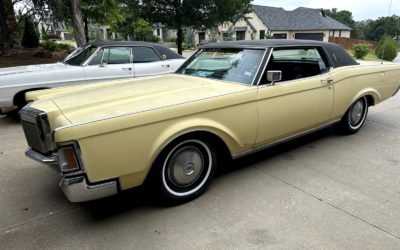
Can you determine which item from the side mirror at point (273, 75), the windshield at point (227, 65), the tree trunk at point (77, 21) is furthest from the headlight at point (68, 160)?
the tree trunk at point (77, 21)

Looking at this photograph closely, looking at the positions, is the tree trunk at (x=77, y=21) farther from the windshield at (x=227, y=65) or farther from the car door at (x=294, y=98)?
the car door at (x=294, y=98)

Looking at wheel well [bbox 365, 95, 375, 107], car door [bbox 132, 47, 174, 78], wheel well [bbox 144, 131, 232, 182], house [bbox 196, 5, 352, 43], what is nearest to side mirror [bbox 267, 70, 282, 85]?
wheel well [bbox 144, 131, 232, 182]

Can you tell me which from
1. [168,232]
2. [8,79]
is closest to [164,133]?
[168,232]

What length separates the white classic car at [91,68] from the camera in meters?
5.39

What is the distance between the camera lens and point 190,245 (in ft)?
7.37

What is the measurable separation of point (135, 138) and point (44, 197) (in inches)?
56.8

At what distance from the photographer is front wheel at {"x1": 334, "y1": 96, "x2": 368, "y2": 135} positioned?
4492 millimetres

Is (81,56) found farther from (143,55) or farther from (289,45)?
(289,45)

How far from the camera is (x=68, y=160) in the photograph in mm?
2166

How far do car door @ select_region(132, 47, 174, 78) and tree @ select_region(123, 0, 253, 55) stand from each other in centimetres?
663

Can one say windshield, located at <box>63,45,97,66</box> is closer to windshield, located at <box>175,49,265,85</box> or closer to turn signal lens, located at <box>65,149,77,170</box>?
windshield, located at <box>175,49,265,85</box>

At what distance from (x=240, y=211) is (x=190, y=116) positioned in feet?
3.35

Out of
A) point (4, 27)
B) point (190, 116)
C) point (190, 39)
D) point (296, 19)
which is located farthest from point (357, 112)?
point (296, 19)

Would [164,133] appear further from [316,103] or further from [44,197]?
[316,103]
